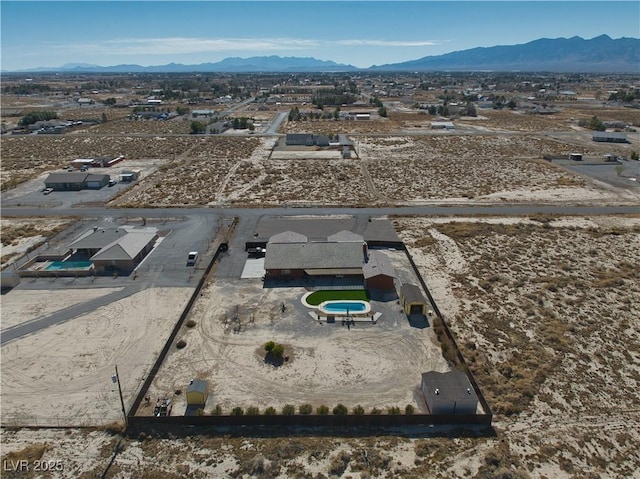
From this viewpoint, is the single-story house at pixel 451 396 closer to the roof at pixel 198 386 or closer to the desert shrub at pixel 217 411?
the desert shrub at pixel 217 411

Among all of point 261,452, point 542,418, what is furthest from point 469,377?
point 261,452

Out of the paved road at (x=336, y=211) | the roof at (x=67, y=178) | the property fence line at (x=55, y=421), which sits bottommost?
the property fence line at (x=55, y=421)

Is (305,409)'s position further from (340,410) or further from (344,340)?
(344,340)

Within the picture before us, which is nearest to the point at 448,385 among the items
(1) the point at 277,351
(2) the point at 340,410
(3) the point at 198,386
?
(2) the point at 340,410

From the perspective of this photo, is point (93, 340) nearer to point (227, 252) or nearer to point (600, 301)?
point (227, 252)

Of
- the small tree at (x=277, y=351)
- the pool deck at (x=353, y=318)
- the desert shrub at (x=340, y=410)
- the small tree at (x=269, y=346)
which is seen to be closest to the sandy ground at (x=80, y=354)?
the small tree at (x=269, y=346)

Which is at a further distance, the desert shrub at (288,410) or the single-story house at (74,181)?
the single-story house at (74,181)

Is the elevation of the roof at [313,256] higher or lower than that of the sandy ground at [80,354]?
higher
